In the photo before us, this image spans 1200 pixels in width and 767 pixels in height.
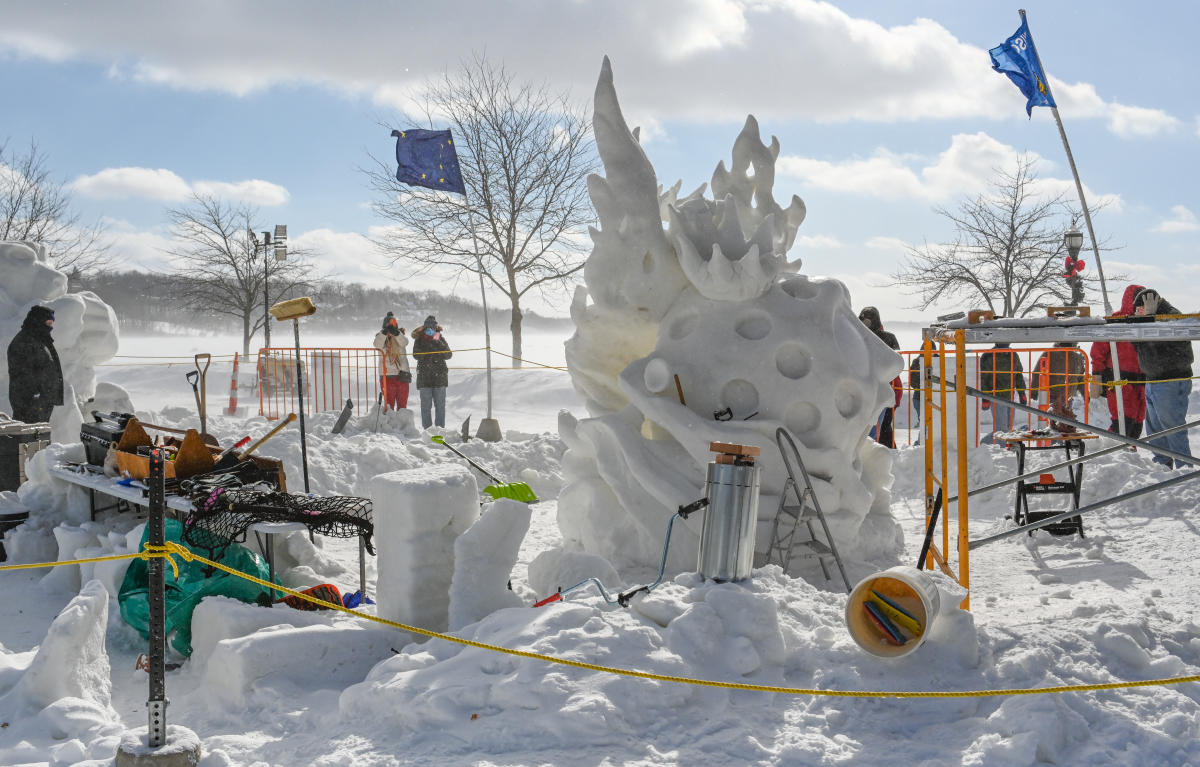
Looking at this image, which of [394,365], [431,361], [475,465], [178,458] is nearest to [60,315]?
[394,365]

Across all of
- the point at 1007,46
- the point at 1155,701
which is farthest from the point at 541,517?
the point at 1007,46

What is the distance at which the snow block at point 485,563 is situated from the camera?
4953 millimetres

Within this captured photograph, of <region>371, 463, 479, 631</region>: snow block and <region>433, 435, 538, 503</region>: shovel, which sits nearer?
<region>371, 463, 479, 631</region>: snow block

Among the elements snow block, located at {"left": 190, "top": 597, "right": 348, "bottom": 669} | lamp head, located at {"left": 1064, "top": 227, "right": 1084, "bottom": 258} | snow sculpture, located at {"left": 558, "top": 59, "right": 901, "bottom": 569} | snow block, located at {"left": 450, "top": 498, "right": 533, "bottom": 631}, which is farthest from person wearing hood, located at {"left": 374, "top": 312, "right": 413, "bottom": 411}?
lamp head, located at {"left": 1064, "top": 227, "right": 1084, "bottom": 258}

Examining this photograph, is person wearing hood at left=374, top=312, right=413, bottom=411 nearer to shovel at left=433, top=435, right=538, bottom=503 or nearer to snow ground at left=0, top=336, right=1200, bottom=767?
shovel at left=433, top=435, right=538, bottom=503

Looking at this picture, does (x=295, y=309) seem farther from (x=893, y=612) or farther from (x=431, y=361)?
(x=431, y=361)

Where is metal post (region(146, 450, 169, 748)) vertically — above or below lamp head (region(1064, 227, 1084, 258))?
below

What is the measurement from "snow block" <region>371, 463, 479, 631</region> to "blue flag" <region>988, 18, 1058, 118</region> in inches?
327

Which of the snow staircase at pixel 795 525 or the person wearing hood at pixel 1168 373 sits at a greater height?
the person wearing hood at pixel 1168 373

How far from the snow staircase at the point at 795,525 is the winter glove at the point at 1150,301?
441 centimetres

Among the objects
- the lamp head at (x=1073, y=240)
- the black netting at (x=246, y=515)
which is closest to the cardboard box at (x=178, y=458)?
the black netting at (x=246, y=515)

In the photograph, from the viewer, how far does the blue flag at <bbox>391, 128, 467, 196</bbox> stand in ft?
43.2

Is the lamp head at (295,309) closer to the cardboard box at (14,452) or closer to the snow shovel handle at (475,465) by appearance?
the snow shovel handle at (475,465)

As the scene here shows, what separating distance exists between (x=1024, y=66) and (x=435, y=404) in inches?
364
